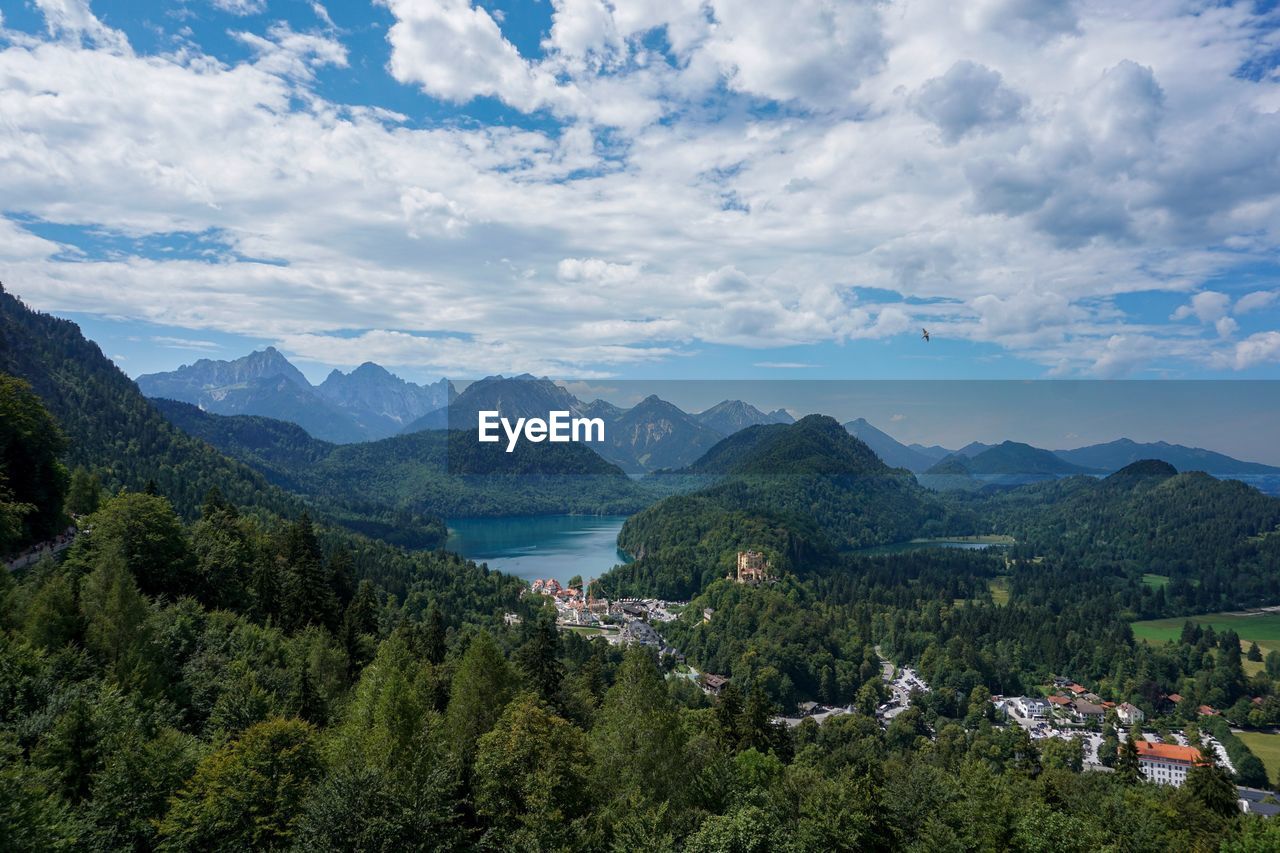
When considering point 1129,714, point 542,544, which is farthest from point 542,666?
point 542,544

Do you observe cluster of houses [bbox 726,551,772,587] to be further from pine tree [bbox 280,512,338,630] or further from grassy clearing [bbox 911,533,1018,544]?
grassy clearing [bbox 911,533,1018,544]

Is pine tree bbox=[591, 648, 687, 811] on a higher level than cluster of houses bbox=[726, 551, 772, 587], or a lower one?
higher

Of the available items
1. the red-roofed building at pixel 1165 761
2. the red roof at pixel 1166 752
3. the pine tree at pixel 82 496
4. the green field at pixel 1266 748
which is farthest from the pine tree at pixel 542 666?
the green field at pixel 1266 748

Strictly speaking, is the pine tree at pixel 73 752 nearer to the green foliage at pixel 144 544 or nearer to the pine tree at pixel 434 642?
the green foliage at pixel 144 544

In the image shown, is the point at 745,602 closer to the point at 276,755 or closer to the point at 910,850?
the point at 910,850

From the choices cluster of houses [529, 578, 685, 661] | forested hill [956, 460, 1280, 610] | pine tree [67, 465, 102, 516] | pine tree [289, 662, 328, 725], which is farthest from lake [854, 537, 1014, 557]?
pine tree [289, 662, 328, 725]

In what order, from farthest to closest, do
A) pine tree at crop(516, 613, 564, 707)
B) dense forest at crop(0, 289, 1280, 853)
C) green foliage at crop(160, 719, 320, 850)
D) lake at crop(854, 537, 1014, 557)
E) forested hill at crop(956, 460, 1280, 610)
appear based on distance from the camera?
1. lake at crop(854, 537, 1014, 557)
2. forested hill at crop(956, 460, 1280, 610)
3. pine tree at crop(516, 613, 564, 707)
4. dense forest at crop(0, 289, 1280, 853)
5. green foliage at crop(160, 719, 320, 850)

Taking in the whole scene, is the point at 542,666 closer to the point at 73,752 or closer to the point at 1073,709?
Result: the point at 73,752
